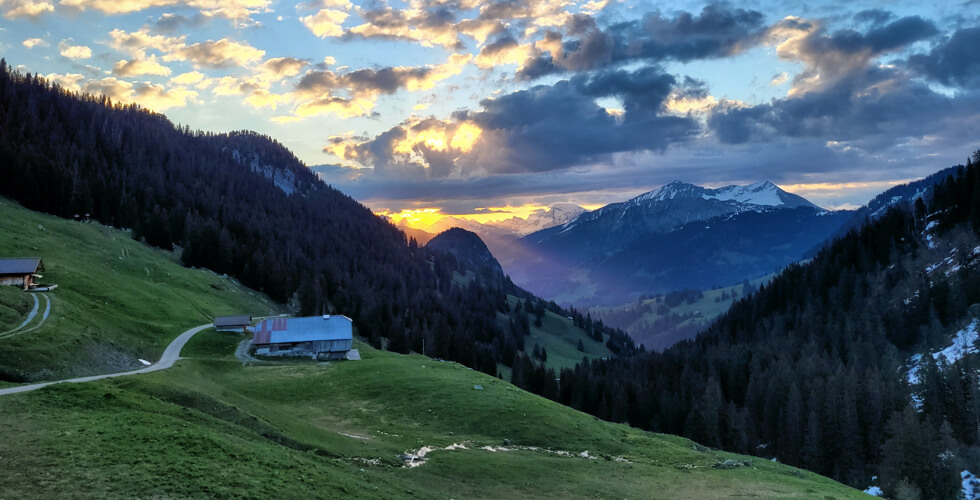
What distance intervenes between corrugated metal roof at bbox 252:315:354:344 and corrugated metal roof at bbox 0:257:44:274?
34.4 metres

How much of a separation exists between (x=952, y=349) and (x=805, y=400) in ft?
140

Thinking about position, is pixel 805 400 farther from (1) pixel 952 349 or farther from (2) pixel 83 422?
(2) pixel 83 422

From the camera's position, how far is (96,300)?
86.9 metres

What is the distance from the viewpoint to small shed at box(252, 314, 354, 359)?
96.2 metres

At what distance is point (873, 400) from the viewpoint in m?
99.8

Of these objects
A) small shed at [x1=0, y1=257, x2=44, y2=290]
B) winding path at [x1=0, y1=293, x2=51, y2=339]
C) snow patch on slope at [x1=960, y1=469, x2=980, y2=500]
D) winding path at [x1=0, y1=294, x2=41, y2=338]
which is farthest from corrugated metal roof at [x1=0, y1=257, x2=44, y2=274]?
snow patch on slope at [x1=960, y1=469, x2=980, y2=500]

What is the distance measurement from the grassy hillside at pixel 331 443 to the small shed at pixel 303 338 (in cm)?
845

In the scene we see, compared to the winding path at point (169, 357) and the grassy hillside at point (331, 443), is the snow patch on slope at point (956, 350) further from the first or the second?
the winding path at point (169, 357)

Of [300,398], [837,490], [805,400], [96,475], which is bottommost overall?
[805,400]

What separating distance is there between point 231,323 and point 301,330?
1388 cm

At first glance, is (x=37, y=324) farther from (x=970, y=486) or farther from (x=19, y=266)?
(x=970, y=486)

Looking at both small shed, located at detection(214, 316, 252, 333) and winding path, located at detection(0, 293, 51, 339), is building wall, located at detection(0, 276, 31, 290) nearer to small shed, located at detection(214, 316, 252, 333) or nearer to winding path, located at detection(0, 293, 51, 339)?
winding path, located at detection(0, 293, 51, 339)

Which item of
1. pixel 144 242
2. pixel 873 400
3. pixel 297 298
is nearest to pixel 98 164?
pixel 144 242

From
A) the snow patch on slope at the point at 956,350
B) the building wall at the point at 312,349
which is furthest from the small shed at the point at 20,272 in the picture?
the snow patch on slope at the point at 956,350
